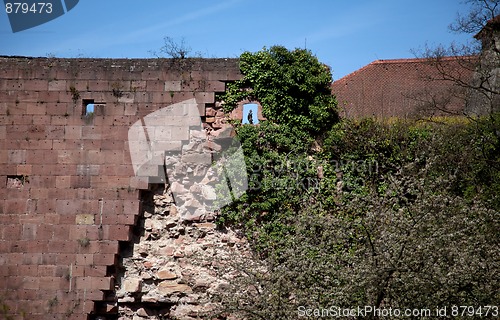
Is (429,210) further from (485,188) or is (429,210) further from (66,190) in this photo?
(66,190)

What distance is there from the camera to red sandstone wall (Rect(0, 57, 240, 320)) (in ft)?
36.2

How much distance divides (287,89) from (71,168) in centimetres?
393

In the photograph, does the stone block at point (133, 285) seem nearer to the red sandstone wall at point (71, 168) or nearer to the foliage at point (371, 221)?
the red sandstone wall at point (71, 168)

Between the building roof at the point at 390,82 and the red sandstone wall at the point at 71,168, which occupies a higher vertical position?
the building roof at the point at 390,82

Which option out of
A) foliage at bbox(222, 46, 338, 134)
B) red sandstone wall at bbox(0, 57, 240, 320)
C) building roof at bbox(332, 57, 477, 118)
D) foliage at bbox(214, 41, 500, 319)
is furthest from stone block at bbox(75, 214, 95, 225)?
building roof at bbox(332, 57, 477, 118)

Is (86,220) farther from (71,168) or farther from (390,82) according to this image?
(390,82)

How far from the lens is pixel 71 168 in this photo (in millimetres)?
11492

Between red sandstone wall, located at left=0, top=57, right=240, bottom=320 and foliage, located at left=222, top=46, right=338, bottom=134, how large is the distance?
271 mm

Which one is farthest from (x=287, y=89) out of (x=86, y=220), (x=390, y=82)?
(x=390, y=82)

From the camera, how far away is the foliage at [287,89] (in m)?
11.5

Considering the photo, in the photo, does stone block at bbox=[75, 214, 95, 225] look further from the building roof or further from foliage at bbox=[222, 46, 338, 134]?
the building roof

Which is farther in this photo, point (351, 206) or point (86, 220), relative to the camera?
point (86, 220)

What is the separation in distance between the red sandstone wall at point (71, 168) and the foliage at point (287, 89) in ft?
0.89

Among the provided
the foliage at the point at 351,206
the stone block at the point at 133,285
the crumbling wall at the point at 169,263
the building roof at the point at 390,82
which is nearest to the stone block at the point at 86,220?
the crumbling wall at the point at 169,263
